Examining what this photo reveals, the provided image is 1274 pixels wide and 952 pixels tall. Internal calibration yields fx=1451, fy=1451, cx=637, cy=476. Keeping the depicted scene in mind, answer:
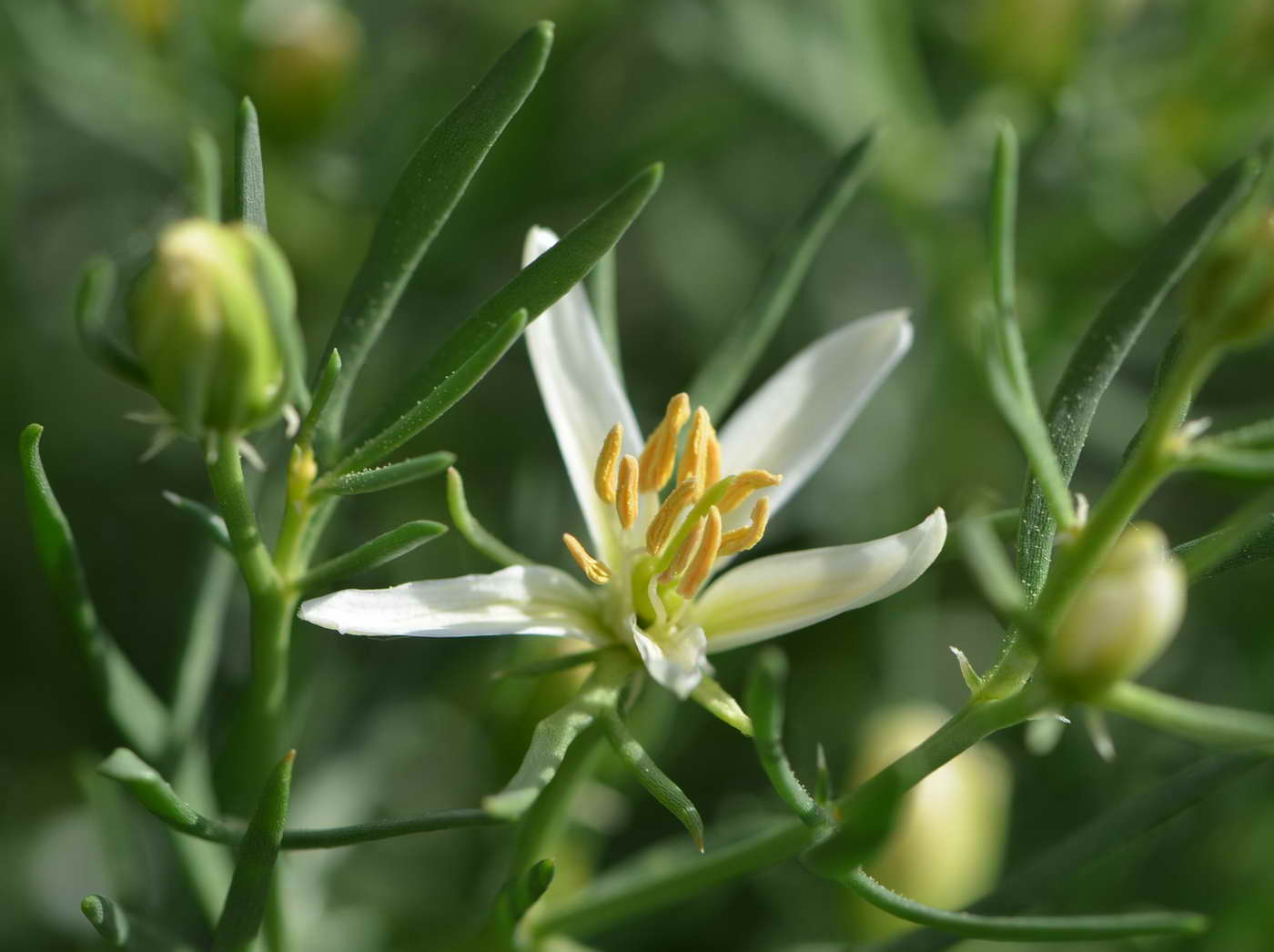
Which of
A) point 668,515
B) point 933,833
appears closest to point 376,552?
point 668,515

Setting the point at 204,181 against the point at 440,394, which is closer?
the point at 440,394

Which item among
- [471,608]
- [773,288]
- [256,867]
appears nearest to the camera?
[256,867]

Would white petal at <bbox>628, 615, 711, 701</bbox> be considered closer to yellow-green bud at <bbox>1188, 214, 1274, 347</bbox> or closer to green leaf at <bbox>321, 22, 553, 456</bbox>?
green leaf at <bbox>321, 22, 553, 456</bbox>

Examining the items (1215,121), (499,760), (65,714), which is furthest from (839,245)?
(65,714)

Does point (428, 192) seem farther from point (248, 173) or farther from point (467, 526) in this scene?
point (467, 526)

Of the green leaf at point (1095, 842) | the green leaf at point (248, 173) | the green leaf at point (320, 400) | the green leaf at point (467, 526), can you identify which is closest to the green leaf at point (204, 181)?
the green leaf at point (248, 173)

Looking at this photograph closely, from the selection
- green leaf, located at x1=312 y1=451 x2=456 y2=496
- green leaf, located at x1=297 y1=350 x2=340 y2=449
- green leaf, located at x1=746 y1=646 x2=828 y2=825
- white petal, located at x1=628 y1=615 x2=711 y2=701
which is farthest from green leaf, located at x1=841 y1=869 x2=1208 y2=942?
green leaf, located at x1=297 y1=350 x2=340 y2=449

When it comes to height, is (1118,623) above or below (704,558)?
above
